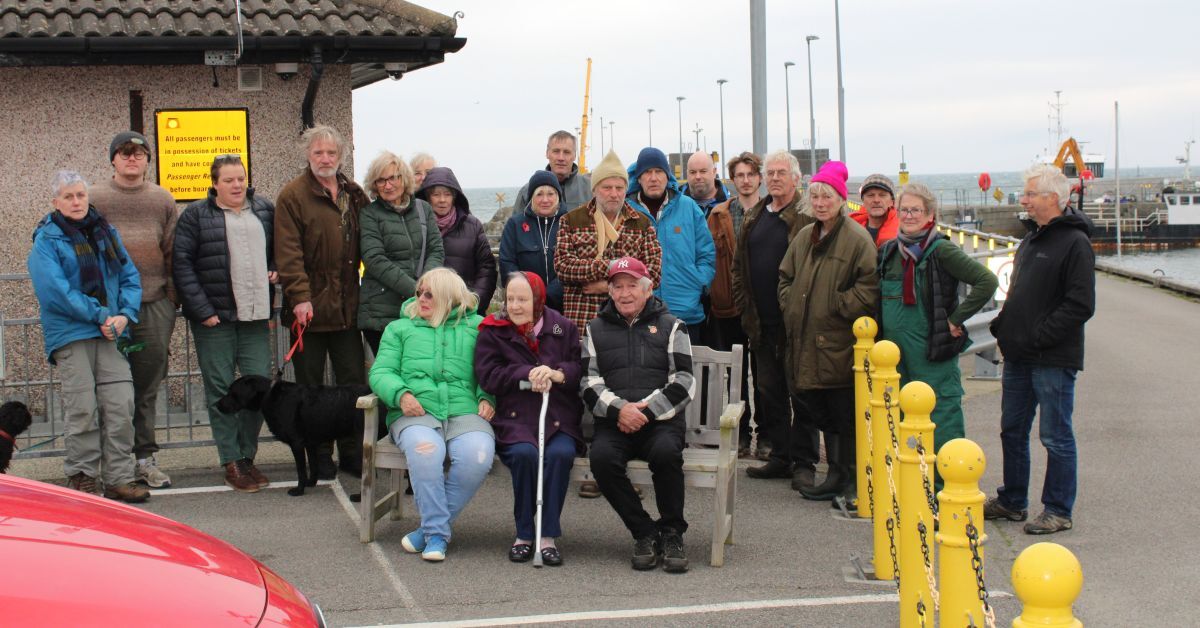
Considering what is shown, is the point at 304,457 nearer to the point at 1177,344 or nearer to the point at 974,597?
the point at 974,597

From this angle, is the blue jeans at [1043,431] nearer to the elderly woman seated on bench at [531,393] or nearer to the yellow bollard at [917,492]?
the yellow bollard at [917,492]

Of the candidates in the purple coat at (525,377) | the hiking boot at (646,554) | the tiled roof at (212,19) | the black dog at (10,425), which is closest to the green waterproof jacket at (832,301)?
the purple coat at (525,377)

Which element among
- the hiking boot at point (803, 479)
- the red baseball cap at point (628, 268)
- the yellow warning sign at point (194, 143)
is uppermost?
the yellow warning sign at point (194, 143)

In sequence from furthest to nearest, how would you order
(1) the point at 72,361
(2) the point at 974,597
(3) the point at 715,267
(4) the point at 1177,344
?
(4) the point at 1177,344 < (3) the point at 715,267 < (1) the point at 72,361 < (2) the point at 974,597

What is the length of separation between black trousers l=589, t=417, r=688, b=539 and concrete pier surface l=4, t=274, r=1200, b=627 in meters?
0.25

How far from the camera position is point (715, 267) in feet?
27.2

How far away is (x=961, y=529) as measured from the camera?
11.8 ft

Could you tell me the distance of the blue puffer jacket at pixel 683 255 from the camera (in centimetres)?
798

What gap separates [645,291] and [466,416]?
119 cm

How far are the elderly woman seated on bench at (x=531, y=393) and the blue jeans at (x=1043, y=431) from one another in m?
2.46

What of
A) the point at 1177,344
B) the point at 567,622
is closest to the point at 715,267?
the point at 567,622

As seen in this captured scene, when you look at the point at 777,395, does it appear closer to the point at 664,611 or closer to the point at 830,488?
the point at 830,488

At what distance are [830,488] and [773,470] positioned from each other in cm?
74

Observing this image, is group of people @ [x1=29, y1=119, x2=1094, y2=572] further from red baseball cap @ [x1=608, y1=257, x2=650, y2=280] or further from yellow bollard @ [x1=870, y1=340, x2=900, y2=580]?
yellow bollard @ [x1=870, y1=340, x2=900, y2=580]
